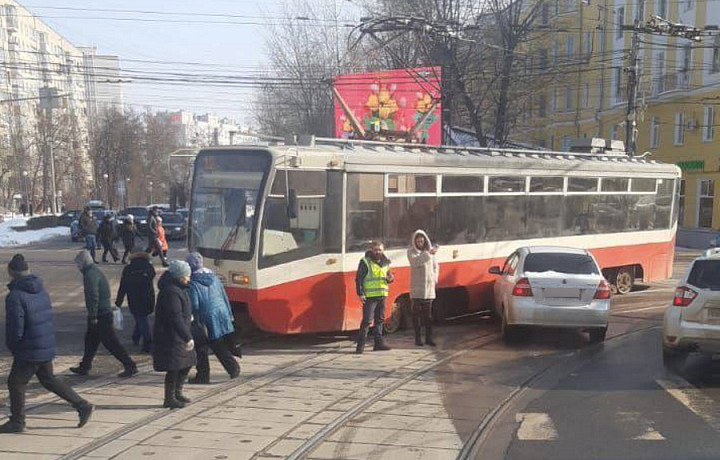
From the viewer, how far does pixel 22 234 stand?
117ft

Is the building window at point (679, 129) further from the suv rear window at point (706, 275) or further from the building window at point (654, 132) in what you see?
the suv rear window at point (706, 275)

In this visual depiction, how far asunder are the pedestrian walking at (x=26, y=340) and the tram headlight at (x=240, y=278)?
3.49m

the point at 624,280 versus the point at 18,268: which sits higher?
the point at 18,268

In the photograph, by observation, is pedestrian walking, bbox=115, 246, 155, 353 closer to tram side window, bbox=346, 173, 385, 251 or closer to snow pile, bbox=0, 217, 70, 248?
tram side window, bbox=346, 173, 385, 251

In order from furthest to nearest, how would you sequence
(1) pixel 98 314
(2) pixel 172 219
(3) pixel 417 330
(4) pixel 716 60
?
(4) pixel 716 60 → (2) pixel 172 219 → (3) pixel 417 330 → (1) pixel 98 314

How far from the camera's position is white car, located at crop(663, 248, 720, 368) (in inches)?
318

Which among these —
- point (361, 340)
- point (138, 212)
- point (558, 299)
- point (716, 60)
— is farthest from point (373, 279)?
point (716, 60)

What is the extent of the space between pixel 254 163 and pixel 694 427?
21.3 feet

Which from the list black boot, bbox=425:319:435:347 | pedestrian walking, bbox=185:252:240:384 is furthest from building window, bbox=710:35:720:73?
pedestrian walking, bbox=185:252:240:384

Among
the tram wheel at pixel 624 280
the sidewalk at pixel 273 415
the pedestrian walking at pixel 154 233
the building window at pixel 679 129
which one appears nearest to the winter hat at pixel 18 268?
the sidewalk at pixel 273 415

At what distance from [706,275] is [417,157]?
465 cm

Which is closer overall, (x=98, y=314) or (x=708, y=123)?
(x=98, y=314)

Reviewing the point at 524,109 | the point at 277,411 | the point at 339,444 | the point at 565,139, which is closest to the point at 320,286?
the point at 277,411

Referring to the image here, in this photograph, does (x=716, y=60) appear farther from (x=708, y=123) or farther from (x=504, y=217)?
(x=504, y=217)
